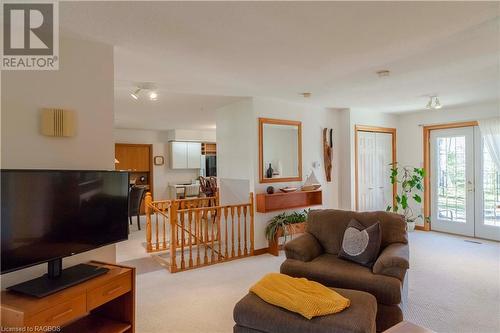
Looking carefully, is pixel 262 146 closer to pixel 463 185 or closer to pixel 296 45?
pixel 296 45

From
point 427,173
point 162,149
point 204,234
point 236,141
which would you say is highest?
point 162,149

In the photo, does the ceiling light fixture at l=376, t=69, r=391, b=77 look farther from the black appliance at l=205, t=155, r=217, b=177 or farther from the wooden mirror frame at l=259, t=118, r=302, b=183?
the black appliance at l=205, t=155, r=217, b=177

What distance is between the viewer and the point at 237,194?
16.5 ft

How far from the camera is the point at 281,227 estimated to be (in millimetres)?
4457

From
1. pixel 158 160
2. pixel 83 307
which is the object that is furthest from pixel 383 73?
pixel 158 160

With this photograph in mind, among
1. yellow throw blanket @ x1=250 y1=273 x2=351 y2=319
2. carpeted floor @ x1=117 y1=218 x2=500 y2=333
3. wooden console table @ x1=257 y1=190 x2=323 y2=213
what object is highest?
wooden console table @ x1=257 y1=190 x2=323 y2=213

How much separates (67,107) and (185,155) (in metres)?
6.26

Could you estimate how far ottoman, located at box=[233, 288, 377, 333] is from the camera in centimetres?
180

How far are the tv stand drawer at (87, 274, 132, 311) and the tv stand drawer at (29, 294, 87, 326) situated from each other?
50 mm

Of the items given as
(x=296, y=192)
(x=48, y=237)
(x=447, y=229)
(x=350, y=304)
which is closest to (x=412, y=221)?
(x=447, y=229)

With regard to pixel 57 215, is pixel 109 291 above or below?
below

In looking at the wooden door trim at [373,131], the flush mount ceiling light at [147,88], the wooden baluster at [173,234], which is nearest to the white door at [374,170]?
the wooden door trim at [373,131]

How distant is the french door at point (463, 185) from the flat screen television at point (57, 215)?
19.0 ft

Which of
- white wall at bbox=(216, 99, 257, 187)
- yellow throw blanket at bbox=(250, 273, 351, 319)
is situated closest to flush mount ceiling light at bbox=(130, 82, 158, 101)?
white wall at bbox=(216, 99, 257, 187)
